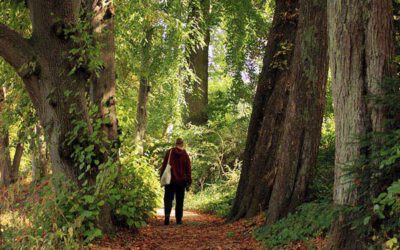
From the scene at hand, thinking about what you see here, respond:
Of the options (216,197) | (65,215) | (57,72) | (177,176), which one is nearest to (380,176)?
(65,215)

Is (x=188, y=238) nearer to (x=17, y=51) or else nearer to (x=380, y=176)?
(x=17, y=51)

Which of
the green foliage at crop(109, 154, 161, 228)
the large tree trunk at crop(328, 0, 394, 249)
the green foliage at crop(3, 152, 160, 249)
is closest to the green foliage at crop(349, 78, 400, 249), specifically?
the large tree trunk at crop(328, 0, 394, 249)

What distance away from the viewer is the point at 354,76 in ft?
16.2

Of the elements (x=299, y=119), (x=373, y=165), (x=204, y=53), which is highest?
(x=204, y=53)

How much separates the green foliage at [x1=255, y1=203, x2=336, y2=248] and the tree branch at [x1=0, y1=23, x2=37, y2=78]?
410cm

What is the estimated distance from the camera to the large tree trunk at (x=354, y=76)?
4785 mm

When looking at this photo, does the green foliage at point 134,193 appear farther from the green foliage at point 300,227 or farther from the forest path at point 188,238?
the green foliage at point 300,227

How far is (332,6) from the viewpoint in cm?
517

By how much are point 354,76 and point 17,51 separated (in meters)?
4.26

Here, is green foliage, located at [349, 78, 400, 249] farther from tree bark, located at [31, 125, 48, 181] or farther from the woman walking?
the woman walking

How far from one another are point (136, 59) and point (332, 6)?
927 centimetres

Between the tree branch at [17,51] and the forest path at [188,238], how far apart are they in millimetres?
2540

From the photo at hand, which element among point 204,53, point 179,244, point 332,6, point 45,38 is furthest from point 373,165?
point 204,53

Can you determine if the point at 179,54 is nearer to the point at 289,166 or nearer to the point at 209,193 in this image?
the point at 209,193
